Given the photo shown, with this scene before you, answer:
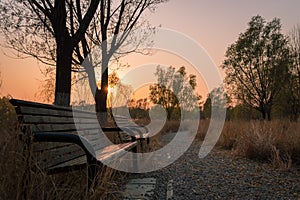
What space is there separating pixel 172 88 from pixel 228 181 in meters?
29.5

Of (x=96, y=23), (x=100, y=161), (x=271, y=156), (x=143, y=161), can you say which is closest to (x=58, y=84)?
(x=143, y=161)

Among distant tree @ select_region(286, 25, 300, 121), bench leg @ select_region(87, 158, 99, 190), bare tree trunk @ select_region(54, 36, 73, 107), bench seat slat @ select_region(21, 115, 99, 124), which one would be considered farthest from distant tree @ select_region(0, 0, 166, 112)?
distant tree @ select_region(286, 25, 300, 121)

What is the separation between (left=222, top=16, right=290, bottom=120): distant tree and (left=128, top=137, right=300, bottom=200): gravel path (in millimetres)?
16867

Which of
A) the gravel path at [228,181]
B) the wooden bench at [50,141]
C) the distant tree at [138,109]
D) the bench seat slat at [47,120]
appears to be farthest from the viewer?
the distant tree at [138,109]

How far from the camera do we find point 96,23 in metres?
10.4

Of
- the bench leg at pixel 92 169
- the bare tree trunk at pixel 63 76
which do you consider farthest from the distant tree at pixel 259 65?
the bench leg at pixel 92 169

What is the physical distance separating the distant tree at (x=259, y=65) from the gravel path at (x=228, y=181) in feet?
55.3

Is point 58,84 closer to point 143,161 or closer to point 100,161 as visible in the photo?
point 143,161

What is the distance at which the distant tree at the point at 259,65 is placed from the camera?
2006cm

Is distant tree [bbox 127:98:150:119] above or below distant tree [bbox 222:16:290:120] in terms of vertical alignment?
below

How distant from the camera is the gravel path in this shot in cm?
304

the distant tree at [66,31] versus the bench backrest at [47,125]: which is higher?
the distant tree at [66,31]

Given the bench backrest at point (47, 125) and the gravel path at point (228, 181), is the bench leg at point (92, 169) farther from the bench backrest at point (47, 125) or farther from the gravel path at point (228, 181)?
the gravel path at point (228, 181)

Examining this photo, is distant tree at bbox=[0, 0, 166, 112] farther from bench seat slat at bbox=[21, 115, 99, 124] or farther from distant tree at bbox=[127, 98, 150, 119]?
distant tree at bbox=[127, 98, 150, 119]
